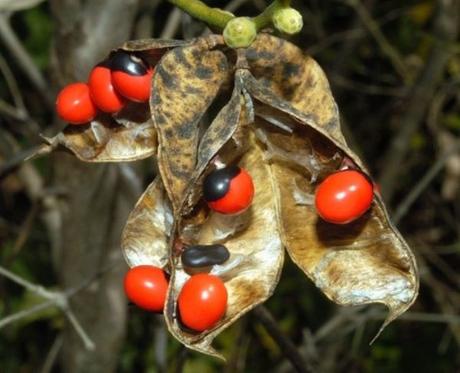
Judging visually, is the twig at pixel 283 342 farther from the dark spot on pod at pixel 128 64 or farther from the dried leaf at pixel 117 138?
the dark spot on pod at pixel 128 64

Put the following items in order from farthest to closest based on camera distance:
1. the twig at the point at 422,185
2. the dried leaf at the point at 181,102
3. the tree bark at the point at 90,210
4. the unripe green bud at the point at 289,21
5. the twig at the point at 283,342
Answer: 1. the twig at the point at 422,185
2. the tree bark at the point at 90,210
3. the twig at the point at 283,342
4. the dried leaf at the point at 181,102
5. the unripe green bud at the point at 289,21

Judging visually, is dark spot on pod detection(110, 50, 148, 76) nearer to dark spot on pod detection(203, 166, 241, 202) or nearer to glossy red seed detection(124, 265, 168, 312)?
dark spot on pod detection(203, 166, 241, 202)

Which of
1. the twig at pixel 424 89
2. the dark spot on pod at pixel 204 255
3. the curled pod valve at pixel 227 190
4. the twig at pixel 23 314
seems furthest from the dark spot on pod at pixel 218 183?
the twig at pixel 424 89

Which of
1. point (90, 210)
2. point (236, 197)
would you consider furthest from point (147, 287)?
point (90, 210)

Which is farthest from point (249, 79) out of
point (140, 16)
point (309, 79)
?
point (140, 16)

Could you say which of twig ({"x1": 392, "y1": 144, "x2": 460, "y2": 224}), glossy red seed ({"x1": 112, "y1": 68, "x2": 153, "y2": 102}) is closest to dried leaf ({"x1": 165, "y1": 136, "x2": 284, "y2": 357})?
glossy red seed ({"x1": 112, "y1": 68, "x2": 153, "y2": 102})

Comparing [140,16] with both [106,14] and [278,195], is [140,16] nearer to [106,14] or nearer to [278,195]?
[106,14]
